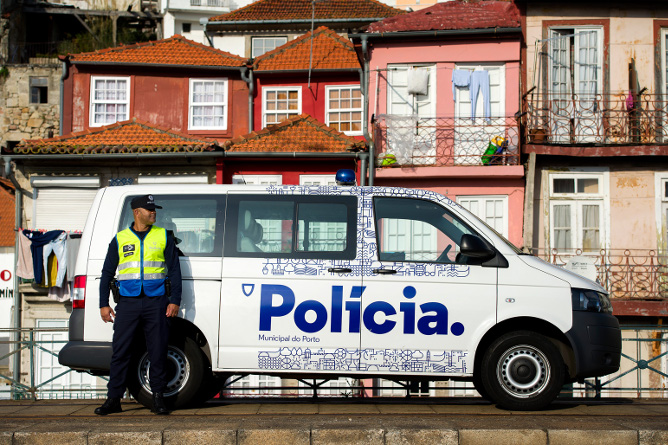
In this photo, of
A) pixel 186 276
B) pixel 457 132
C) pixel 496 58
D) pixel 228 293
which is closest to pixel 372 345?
pixel 228 293

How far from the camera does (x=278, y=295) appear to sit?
7320 millimetres

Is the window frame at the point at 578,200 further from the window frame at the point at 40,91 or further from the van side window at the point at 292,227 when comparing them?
the window frame at the point at 40,91

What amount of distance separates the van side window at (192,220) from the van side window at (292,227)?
0.13 meters

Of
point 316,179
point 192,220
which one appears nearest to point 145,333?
point 192,220

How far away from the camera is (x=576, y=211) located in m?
19.0

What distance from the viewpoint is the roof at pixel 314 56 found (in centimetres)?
2367

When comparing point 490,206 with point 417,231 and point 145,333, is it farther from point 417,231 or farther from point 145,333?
point 145,333

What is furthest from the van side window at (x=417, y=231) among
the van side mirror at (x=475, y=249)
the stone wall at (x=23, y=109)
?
the stone wall at (x=23, y=109)

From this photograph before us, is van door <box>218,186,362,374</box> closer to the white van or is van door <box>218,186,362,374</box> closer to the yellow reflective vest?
the white van

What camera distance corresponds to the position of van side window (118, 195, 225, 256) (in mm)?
7527

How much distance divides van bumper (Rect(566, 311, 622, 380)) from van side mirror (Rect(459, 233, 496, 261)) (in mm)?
1010

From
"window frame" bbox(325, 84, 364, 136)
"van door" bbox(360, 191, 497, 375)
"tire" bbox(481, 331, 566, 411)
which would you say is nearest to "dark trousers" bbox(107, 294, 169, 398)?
"van door" bbox(360, 191, 497, 375)

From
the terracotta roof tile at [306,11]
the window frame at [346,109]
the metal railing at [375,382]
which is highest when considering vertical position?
the terracotta roof tile at [306,11]

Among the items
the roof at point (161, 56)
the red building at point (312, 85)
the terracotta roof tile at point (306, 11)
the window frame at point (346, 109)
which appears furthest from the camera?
the terracotta roof tile at point (306, 11)
